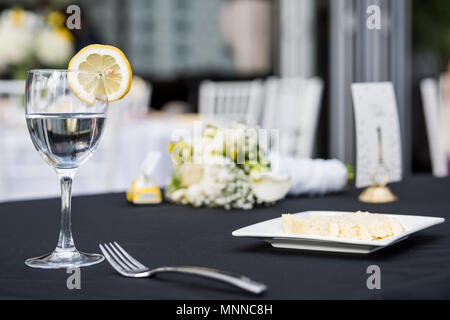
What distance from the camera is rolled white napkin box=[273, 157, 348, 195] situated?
4.18 feet

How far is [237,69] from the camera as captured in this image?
7918mm

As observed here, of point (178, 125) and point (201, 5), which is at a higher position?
point (201, 5)

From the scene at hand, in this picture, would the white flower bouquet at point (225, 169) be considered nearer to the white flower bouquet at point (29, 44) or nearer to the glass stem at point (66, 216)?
the glass stem at point (66, 216)

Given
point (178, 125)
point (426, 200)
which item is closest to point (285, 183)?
point (426, 200)

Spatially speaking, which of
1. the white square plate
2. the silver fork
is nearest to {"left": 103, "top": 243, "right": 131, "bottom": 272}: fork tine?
the silver fork

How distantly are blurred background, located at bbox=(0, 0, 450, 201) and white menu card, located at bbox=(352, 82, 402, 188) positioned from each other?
28mm

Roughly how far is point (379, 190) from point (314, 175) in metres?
0.13

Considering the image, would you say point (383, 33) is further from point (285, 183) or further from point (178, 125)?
point (285, 183)

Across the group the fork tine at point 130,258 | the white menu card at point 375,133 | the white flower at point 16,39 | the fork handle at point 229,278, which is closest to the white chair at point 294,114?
the white flower at point 16,39

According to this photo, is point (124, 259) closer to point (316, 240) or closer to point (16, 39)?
point (316, 240)

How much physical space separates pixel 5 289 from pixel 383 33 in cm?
456

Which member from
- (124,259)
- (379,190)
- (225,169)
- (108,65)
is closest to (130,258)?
(124,259)

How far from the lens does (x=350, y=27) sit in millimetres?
5211

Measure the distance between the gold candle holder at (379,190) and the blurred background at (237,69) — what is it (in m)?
0.10
